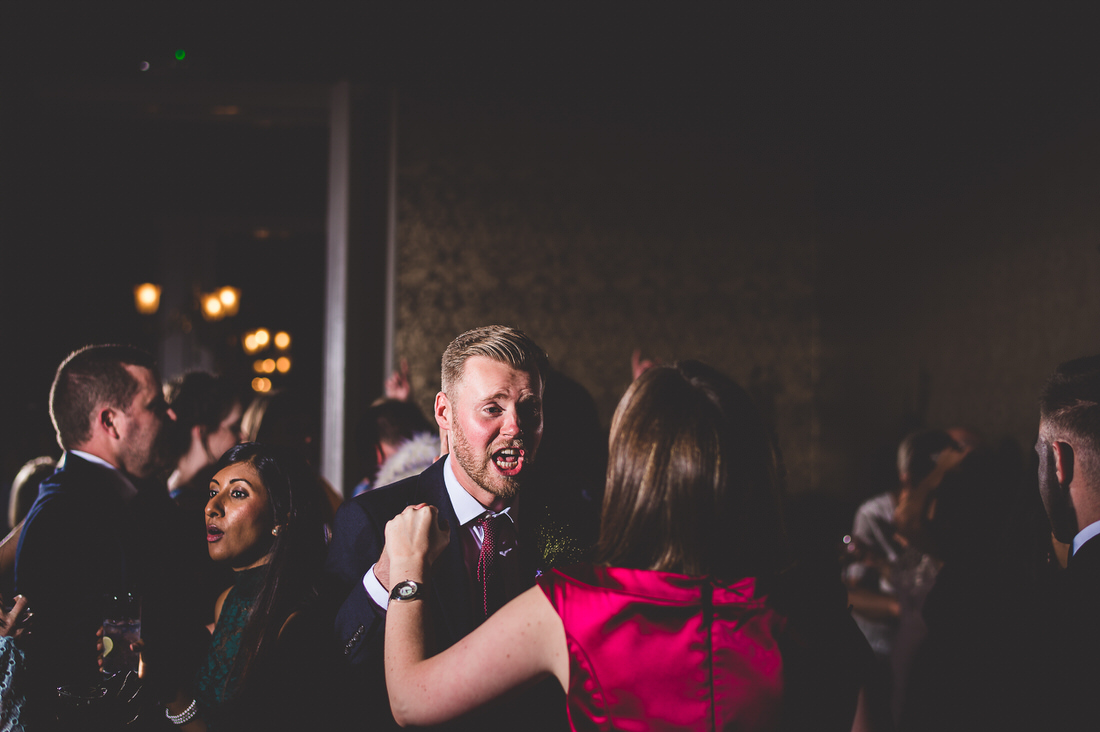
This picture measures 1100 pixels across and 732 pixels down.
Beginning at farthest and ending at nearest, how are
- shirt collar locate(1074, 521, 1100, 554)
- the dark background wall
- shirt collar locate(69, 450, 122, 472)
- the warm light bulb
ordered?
the warm light bulb → the dark background wall → shirt collar locate(69, 450, 122, 472) → shirt collar locate(1074, 521, 1100, 554)

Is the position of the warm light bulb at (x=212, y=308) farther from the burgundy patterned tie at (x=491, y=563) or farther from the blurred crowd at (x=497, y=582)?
the burgundy patterned tie at (x=491, y=563)

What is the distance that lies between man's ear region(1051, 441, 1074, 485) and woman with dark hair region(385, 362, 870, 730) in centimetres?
73

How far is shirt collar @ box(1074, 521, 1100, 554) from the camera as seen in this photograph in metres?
1.47

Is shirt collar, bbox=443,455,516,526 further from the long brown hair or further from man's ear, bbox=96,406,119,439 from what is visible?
man's ear, bbox=96,406,119,439

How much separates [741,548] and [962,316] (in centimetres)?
365

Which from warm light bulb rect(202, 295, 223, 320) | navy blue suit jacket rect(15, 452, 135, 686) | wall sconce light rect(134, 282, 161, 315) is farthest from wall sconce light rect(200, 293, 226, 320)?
navy blue suit jacket rect(15, 452, 135, 686)

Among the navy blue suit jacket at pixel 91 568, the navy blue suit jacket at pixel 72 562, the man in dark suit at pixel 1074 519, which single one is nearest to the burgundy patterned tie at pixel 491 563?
the navy blue suit jacket at pixel 91 568

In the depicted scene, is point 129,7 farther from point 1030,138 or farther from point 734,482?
point 1030,138

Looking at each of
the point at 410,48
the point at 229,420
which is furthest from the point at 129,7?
the point at 229,420

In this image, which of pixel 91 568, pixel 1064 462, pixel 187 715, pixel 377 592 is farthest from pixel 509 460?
pixel 1064 462

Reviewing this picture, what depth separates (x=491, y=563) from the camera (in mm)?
1354

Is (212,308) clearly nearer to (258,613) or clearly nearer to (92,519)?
(92,519)

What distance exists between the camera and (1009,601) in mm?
1622

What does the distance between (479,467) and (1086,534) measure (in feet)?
4.29
